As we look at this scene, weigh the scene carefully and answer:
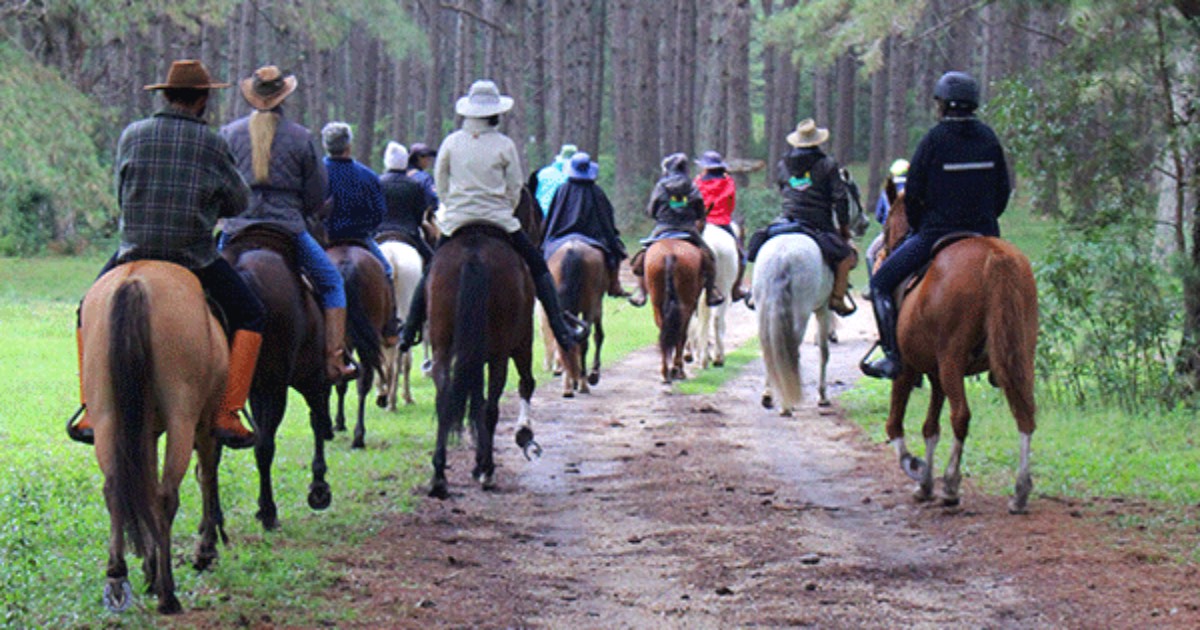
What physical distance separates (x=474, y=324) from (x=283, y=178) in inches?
67.1

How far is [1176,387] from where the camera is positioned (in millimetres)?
13273

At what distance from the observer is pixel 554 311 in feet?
38.5

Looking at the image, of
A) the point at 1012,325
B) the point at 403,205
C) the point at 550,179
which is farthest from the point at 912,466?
the point at 550,179

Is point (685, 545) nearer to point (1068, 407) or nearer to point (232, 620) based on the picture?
point (232, 620)

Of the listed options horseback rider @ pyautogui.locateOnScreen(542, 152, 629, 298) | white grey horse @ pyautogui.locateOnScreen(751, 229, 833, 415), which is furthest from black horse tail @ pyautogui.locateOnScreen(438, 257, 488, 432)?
horseback rider @ pyautogui.locateOnScreen(542, 152, 629, 298)

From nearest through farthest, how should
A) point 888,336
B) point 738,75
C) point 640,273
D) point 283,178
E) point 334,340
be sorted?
point 283,178 < point 334,340 < point 888,336 < point 640,273 < point 738,75

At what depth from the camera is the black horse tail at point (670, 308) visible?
16844mm

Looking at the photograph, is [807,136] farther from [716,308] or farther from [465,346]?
[465,346]

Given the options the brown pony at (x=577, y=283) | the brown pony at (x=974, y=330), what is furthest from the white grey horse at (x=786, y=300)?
the brown pony at (x=974, y=330)

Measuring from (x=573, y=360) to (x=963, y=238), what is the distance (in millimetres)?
6562

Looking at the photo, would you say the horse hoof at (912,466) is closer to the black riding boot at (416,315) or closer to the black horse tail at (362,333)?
the black riding boot at (416,315)

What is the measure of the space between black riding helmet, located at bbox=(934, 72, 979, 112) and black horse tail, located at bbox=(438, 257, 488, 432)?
3.27 m

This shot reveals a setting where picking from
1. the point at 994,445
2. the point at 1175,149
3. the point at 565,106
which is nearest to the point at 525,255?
the point at 994,445

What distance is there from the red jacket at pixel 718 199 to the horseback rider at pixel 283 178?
33.9 ft
